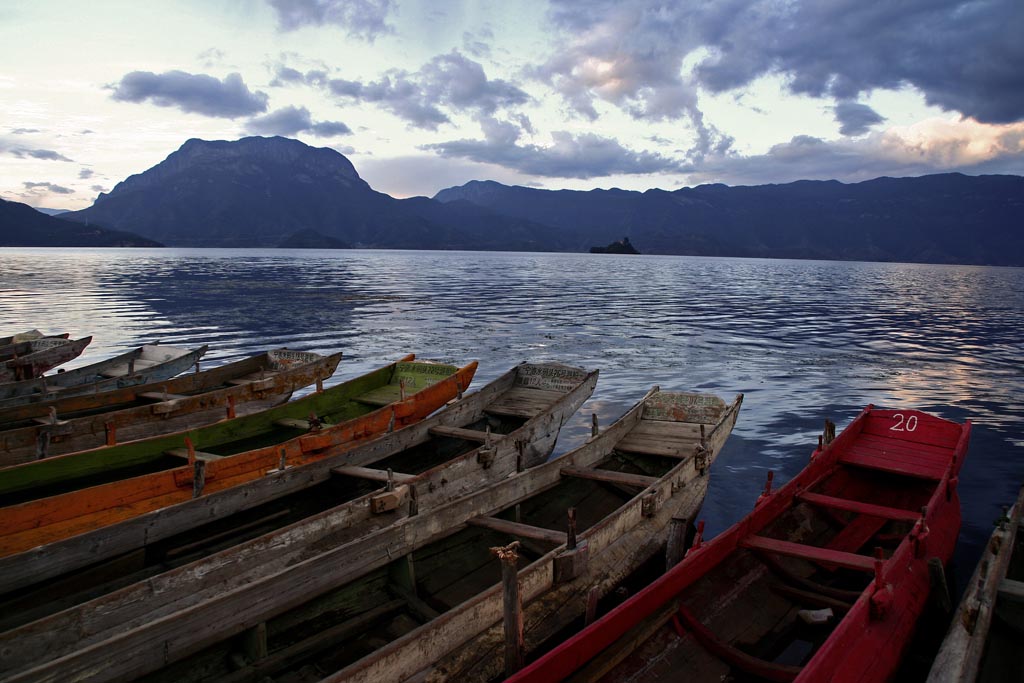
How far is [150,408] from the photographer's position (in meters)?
11.7

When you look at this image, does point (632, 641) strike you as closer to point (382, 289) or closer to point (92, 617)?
point (92, 617)

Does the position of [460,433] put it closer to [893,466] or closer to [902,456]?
[893,466]

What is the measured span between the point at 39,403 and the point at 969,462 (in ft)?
68.8

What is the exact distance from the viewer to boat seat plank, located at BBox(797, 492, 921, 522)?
835 centimetres

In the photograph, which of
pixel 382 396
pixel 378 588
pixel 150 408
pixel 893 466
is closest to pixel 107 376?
pixel 150 408

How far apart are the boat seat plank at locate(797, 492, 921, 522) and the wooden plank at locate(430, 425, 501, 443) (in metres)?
5.25

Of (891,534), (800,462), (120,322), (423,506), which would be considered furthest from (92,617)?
(120,322)

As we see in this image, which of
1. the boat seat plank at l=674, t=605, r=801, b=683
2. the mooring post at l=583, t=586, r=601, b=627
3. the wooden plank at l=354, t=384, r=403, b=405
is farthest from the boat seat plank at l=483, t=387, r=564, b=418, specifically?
the boat seat plank at l=674, t=605, r=801, b=683

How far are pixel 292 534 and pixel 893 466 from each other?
374 inches

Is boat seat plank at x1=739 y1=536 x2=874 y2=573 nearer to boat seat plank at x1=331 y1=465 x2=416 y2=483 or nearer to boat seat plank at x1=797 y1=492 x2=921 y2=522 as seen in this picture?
boat seat plank at x1=797 y1=492 x2=921 y2=522

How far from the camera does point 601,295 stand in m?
62.7

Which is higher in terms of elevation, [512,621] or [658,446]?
[512,621]

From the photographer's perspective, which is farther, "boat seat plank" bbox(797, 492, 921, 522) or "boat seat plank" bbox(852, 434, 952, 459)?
"boat seat plank" bbox(852, 434, 952, 459)

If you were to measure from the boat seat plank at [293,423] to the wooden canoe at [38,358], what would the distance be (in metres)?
10.4
